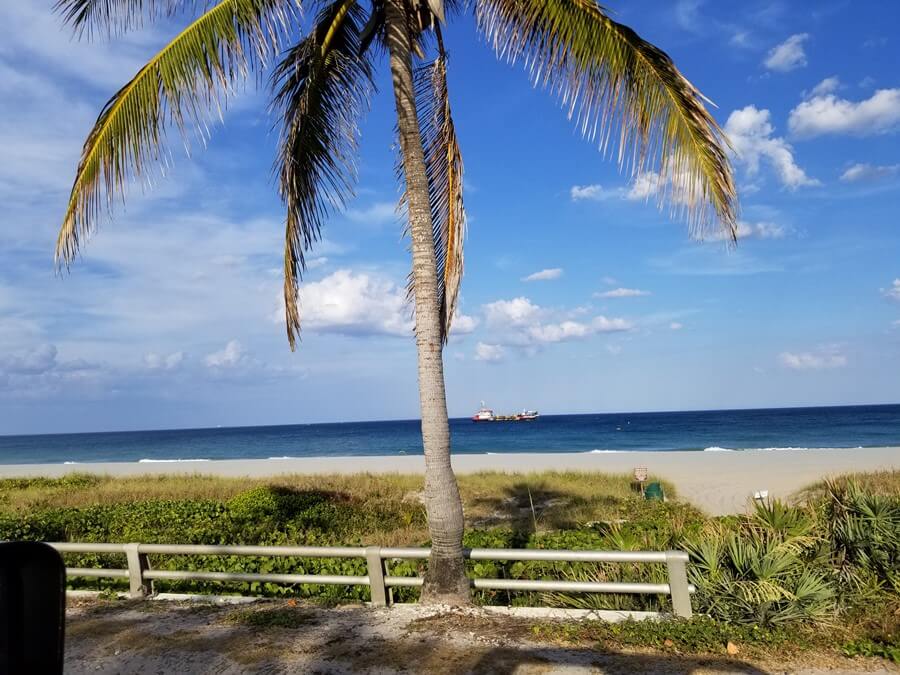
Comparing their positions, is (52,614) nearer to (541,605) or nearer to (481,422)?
(541,605)

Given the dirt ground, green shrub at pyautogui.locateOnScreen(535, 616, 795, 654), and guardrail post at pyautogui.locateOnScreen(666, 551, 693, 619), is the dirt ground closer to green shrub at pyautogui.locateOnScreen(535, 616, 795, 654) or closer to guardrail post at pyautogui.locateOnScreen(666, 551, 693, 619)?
green shrub at pyautogui.locateOnScreen(535, 616, 795, 654)

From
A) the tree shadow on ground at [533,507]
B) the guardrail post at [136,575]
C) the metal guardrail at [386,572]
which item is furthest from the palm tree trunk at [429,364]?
the tree shadow on ground at [533,507]

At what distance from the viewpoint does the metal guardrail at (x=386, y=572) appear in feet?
19.8

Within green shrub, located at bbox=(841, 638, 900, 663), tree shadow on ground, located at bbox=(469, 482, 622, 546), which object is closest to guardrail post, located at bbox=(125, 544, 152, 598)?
tree shadow on ground, located at bbox=(469, 482, 622, 546)

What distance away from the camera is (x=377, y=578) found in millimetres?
6930

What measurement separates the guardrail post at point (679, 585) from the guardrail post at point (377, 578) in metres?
2.79

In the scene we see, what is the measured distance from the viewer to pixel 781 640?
5.46 meters

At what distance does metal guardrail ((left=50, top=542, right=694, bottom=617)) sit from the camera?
19.8ft

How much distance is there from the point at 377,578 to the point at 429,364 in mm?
2248

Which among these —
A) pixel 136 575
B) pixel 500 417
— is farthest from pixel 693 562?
pixel 500 417

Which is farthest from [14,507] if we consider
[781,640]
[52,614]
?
[52,614]

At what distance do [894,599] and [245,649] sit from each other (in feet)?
18.8

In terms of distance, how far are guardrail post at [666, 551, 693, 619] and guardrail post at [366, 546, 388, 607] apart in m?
2.79

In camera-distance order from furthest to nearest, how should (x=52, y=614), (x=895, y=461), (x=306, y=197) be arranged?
(x=895, y=461) → (x=306, y=197) → (x=52, y=614)
